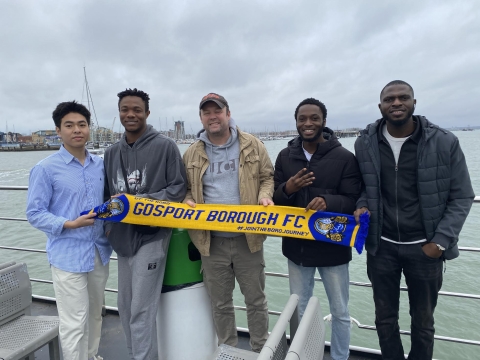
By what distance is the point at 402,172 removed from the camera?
7.57ft

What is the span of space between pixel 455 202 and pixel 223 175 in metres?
1.64

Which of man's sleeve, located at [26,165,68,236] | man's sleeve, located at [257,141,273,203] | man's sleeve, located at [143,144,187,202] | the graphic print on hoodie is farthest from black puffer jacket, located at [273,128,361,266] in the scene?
man's sleeve, located at [26,165,68,236]

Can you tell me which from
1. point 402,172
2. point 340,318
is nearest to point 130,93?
point 402,172

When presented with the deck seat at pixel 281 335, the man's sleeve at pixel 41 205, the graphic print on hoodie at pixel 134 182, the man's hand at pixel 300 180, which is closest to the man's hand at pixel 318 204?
the man's hand at pixel 300 180

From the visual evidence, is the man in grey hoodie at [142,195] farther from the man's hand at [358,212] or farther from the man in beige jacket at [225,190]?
the man's hand at [358,212]

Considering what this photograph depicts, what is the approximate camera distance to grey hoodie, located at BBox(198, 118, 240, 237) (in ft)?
8.84

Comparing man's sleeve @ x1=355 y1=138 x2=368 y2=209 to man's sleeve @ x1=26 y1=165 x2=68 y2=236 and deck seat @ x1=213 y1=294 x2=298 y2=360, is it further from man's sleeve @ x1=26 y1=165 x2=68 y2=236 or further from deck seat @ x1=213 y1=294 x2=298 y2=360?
man's sleeve @ x1=26 y1=165 x2=68 y2=236

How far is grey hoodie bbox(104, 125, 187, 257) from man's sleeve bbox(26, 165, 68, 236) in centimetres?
37

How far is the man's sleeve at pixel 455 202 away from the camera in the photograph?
2131 millimetres

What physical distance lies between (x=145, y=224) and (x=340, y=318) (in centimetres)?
166

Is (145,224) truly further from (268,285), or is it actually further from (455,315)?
(455,315)

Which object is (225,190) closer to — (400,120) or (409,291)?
(400,120)

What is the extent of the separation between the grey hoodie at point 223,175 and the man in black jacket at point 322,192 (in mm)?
355

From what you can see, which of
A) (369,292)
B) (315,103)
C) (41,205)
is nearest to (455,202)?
(315,103)
